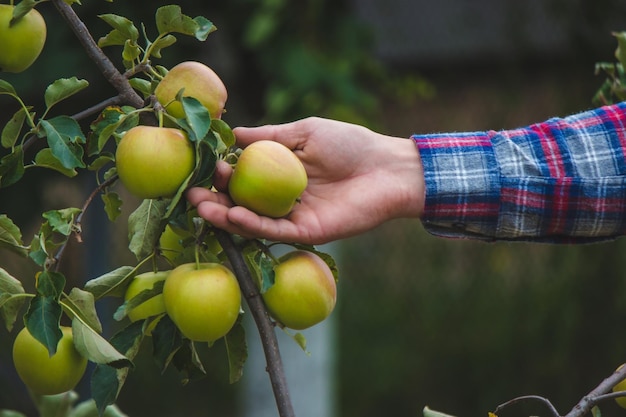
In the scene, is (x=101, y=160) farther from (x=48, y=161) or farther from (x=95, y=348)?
(x=95, y=348)

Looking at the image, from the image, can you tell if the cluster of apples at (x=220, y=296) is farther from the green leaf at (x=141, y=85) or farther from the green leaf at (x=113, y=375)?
the green leaf at (x=141, y=85)

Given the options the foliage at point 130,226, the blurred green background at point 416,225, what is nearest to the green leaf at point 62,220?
the foliage at point 130,226

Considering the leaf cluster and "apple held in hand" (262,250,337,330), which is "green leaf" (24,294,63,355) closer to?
"apple held in hand" (262,250,337,330)

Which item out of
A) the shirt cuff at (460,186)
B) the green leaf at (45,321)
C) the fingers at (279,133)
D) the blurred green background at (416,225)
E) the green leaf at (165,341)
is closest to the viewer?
the green leaf at (45,321)

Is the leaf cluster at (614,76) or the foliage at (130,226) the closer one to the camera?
the foliage at (130,226)

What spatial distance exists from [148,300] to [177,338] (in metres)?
0.05

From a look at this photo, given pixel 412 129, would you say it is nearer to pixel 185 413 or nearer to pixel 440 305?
pixel 440 305

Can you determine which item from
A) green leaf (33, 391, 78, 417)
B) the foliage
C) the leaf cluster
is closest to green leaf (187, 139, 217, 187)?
the foliage

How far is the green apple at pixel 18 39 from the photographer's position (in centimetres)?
87

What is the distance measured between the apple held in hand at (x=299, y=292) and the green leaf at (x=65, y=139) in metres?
0.23

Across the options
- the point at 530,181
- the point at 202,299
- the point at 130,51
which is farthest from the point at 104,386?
the point at 530,181

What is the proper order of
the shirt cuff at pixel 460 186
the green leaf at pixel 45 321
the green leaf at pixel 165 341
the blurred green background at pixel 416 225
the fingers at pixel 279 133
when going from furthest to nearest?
the blurred green background at pixel 416 225
the shirt cuff at pixel 460 186
the fingers at pixel 279 133
the green leaf at pixel 165 341
the green leaf at pixel 45 321

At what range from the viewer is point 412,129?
3.98 m

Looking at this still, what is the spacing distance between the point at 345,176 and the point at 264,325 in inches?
14.6
